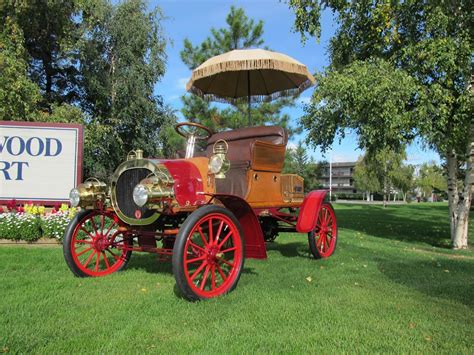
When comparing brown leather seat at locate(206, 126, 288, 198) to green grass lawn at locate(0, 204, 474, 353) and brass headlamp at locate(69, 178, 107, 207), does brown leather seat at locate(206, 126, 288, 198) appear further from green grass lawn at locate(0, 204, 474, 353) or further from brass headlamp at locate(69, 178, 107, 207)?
brass headlamp at locate(69, 178, 107, 207)

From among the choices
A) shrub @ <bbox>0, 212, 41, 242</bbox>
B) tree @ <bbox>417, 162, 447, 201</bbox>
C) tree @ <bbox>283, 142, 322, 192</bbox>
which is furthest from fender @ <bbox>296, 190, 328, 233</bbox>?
tree @ <bbox>417, 162, 447, 201</bbox>

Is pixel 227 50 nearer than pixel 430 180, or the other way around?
pixel 227 50

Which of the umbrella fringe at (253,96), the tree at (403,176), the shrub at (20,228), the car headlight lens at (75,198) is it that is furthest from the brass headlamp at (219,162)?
the tree at (403,176)

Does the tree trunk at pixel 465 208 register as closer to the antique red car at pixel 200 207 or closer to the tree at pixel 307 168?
the antique red car at pixel 200 207

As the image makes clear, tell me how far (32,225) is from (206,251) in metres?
4.57

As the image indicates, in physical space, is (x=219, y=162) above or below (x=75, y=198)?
above

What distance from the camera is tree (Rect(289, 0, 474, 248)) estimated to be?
27.1 feet

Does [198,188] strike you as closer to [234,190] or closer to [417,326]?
[234,190]

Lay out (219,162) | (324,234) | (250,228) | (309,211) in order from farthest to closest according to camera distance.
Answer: (324,234) → (309,211) → (250,228) → (219,162)

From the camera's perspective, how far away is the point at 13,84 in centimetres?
1243

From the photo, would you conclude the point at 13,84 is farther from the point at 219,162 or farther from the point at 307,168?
the point at 307,168

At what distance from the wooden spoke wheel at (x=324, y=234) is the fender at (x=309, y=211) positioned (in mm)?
375

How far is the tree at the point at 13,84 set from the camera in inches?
486

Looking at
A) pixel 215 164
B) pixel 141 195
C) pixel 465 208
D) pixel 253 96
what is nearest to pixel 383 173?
pixel 465 208
